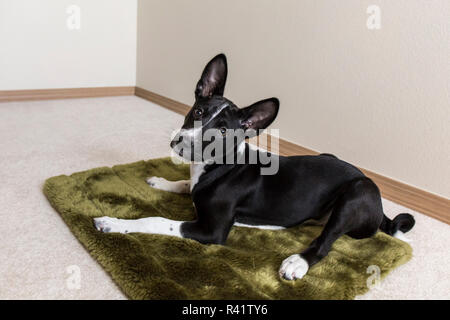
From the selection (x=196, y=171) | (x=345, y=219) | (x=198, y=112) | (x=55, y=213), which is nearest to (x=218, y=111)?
(x=198, y=112)

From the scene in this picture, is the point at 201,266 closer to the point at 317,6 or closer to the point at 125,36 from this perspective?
the point at 317,6

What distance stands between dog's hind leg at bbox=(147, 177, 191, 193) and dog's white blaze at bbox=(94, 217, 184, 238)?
478mm

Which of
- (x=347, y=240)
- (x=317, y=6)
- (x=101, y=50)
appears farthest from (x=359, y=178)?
(x=101, y=50)

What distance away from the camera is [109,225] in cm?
178

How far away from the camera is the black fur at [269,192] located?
1.72 meters

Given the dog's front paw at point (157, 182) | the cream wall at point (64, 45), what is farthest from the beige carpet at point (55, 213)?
the dog's front paw at point (157, 182)

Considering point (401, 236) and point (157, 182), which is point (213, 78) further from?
point (401, 236)

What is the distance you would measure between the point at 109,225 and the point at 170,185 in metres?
0.57

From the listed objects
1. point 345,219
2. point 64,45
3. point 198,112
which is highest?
point 64,45

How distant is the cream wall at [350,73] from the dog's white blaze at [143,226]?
1.46m

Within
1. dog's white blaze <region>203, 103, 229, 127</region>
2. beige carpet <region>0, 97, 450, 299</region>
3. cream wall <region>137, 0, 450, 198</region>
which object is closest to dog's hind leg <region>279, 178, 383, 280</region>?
beige carpet <region>0, 97, 450, 299</region>

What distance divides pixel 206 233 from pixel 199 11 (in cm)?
262

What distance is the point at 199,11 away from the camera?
12.3 ft

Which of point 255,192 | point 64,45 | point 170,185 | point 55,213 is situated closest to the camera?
point 255,192
